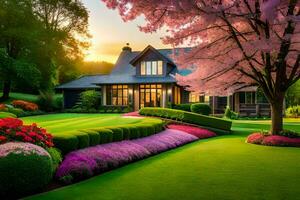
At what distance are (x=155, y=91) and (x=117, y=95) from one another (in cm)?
456

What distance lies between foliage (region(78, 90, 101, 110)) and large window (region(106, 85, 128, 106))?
4.53ft

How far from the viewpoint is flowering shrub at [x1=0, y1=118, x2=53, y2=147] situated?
9.11 metres

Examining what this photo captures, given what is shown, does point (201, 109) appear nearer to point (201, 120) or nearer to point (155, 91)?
point (155, 91)

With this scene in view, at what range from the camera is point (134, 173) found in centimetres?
1020

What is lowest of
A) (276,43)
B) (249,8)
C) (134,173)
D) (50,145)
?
(134,173)

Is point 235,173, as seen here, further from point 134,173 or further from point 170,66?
point 170,66

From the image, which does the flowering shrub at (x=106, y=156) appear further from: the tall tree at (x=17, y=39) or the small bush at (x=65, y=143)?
the tall tree at (x=17, y=39)

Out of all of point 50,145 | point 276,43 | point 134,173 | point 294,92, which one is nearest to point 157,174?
point 134,173

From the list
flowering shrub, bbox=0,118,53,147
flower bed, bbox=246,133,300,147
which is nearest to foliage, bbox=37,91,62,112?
flower bed, bbox=246,133,300,147

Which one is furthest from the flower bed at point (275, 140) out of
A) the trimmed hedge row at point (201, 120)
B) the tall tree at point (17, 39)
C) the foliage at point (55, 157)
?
the tall tree at point (17, 39)

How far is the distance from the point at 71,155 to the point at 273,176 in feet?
17.2

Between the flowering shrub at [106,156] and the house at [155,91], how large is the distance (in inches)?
899

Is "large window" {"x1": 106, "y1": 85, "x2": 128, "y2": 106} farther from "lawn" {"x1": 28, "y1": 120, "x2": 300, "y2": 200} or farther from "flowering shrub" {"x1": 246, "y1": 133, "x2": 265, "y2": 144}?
"lawn" {"x1": 28, "y1": 120, "x2": 300, "y2": 200}

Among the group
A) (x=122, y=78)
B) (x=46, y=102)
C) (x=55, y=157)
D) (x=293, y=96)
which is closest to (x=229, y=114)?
(x=293, y=96)
